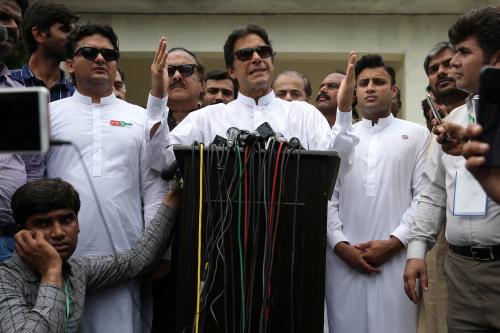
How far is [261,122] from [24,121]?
2.62m

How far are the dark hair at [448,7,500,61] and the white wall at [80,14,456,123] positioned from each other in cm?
542

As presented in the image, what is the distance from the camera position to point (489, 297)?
3.63 metres

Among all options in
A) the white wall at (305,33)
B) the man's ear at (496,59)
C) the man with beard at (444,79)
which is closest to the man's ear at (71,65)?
the man's ear at (496,59)

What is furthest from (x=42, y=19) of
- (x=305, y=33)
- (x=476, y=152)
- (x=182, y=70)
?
(x=305, y=33)

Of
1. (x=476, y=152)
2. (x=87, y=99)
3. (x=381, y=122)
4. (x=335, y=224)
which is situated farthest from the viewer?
(x=381, y=122)

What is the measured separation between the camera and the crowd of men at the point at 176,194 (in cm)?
361

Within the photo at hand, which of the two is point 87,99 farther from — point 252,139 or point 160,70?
point 252,139

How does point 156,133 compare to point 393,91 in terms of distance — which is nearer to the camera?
point 156,133

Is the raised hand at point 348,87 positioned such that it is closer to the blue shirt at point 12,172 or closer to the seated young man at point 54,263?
the seated young man at point 54,263

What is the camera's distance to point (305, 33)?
948 cm

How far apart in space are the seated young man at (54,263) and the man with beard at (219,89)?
2.06 m

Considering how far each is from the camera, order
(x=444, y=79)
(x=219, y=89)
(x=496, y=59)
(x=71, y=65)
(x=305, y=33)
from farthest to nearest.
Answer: (x=305, y=33) < (x=219, y=89) < (x=444, y=79) < (x=71, y=65) < (x=496, y=59)

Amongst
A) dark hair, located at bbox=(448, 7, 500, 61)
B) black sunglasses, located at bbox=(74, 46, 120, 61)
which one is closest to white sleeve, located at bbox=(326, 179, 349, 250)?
dark hair, located at bbox=(448, 7, 500, 61)

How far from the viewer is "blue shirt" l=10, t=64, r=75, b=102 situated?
461 centimetres
